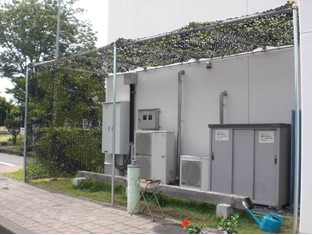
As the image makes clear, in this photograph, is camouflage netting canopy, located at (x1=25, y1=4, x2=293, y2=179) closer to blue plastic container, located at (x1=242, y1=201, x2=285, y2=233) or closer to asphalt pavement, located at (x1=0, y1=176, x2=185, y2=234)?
asphalt pavement, located at (x1=0, y1=176, x2=185, y2=234)

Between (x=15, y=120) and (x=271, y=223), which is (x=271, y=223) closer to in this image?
(x=271, y=223)

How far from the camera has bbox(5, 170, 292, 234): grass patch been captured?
6.45 meters

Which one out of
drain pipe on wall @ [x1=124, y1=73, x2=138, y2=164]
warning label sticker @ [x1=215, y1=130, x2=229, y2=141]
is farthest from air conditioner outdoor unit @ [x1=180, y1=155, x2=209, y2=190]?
drain pipe on wall @ [x1=124, y1=73, x2=138, y2=164]

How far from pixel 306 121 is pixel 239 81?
4.70 metres

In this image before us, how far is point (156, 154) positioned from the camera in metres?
10.4

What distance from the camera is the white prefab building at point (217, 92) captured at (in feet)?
28.3

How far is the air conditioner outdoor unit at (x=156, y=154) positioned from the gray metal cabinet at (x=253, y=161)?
6.00ft

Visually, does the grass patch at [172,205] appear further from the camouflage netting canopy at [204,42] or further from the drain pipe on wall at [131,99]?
the camouflage netting canopy at [204,42]

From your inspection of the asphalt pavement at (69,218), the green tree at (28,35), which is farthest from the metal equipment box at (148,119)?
the green tree at (28,35)

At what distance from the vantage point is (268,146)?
7695mm

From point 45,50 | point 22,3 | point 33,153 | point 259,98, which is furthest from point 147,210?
point 22,3

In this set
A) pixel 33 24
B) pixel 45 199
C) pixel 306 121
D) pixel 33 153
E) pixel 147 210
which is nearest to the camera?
pixel 306 121

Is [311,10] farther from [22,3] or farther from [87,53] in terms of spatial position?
[22,3]

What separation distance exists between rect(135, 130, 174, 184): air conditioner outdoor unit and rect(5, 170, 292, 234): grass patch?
1387mm
